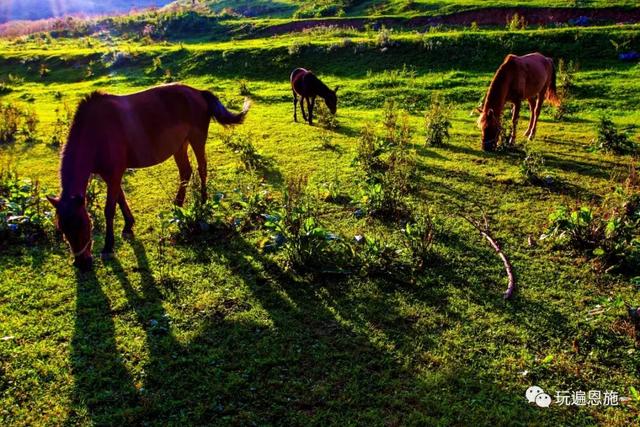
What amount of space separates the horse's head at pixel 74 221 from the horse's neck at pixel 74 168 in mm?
305

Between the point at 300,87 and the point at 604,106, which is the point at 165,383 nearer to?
the point at 300,87

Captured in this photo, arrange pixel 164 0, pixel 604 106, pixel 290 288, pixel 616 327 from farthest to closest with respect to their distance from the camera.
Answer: pixel 164 0
pixel 604 106
pixel 290 288
pixel 616 327

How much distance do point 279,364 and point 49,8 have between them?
119 m

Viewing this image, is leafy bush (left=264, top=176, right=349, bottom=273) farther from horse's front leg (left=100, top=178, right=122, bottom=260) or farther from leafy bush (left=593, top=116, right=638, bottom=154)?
leafy bush (left=593, top=116, right=638, bottom=154)

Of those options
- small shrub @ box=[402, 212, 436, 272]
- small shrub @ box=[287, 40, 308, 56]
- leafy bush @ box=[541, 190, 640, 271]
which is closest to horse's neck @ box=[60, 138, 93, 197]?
small shrub @ box=[402, 212, 436, 272]

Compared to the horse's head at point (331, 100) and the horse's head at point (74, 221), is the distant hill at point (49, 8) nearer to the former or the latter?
the horse's head at point (331, 100)

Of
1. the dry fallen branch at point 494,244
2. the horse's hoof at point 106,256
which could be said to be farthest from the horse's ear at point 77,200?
the dry fallen branch at point 494,244

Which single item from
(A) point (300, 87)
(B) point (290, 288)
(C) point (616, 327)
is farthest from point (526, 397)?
(A) point (300, 87)

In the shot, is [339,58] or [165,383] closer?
[165,383]

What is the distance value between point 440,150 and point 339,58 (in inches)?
512

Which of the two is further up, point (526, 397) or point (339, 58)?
point (339, 58)

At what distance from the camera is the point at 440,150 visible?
455 inches

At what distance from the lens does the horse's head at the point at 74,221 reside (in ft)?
17.5

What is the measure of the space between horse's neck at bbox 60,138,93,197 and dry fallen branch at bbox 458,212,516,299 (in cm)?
573
